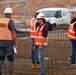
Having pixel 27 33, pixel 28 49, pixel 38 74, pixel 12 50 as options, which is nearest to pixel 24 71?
pixel 38 74

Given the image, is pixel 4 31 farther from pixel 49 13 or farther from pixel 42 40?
pixel 49 13

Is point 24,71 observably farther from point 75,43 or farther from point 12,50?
point 75,43

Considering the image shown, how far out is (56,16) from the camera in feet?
107

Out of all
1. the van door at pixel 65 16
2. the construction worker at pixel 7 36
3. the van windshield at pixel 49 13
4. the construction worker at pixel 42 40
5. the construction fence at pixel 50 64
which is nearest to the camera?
the construction worker at pixel 7 36

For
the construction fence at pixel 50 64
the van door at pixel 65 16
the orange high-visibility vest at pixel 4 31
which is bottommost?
the construction fence at pixel 50 64

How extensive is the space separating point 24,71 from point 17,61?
223cm

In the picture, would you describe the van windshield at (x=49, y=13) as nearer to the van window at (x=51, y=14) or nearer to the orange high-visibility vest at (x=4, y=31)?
the van window at (x=51, y=14)

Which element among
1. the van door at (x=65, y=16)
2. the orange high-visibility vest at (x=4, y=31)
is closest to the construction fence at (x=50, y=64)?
the orange high-visibility vest at (x=4, y=31)

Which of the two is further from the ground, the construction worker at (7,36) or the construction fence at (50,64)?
the construction worker at (7,36)

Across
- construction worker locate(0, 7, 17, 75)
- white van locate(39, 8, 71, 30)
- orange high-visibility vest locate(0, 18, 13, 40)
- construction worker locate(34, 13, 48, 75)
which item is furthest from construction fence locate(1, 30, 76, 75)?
white van locate(39, 8, 71, 30)

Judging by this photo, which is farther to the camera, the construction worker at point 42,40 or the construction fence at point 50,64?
the construction fence at point 50,64

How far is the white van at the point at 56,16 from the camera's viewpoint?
105 ft

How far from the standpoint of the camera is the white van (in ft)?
105

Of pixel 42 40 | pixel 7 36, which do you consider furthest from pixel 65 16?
pixel 7 36
